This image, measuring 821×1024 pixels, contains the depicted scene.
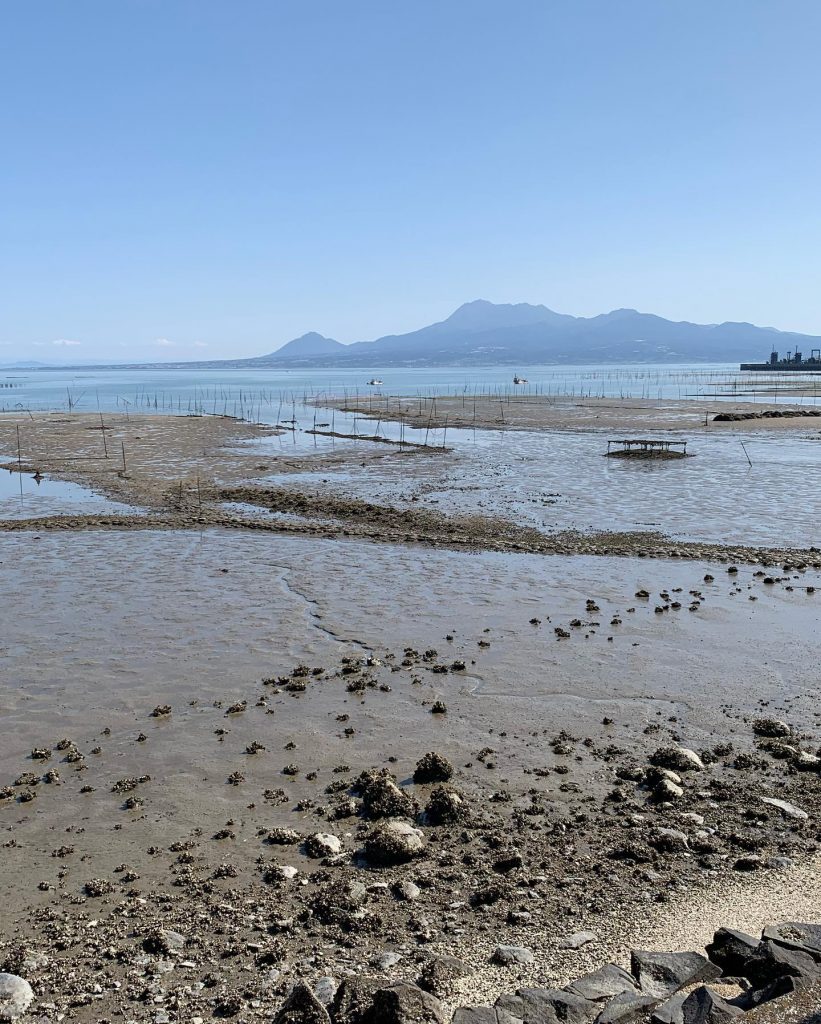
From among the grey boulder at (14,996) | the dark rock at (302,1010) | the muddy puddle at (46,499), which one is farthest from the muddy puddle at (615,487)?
the grey boulder at (14,996)

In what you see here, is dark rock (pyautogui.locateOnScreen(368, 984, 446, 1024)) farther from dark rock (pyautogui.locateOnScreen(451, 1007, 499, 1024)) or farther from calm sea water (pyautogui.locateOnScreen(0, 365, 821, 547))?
calm sea water (pyautogui.locateOnScreen(0, 365, 821, 547))

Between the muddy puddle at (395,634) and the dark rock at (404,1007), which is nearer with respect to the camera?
the dark rock at (404,1007)

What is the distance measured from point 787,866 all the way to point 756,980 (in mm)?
1805

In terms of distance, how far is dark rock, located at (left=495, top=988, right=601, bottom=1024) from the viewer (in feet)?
14.6

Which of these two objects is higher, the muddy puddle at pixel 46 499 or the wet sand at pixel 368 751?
the muddy puddle at pixel 46 499

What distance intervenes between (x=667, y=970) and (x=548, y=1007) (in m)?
0.84

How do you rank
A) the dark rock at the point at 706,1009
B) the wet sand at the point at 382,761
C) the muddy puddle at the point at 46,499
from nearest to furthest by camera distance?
the dark rock at the point at 706,1009, the wet sand at the point at 382,761, the muddy puddle at the point at 46,499

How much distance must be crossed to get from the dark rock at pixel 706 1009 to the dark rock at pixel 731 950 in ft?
1.56

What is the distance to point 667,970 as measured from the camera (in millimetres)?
4852

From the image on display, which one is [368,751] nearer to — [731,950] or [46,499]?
[731,950]

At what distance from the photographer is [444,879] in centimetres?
616

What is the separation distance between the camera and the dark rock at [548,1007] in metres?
4.44

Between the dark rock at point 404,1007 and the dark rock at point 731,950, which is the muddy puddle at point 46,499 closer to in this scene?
the dark rock at point 404,1007

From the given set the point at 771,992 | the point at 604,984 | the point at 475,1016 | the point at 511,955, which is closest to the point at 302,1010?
the point at 475,1016
